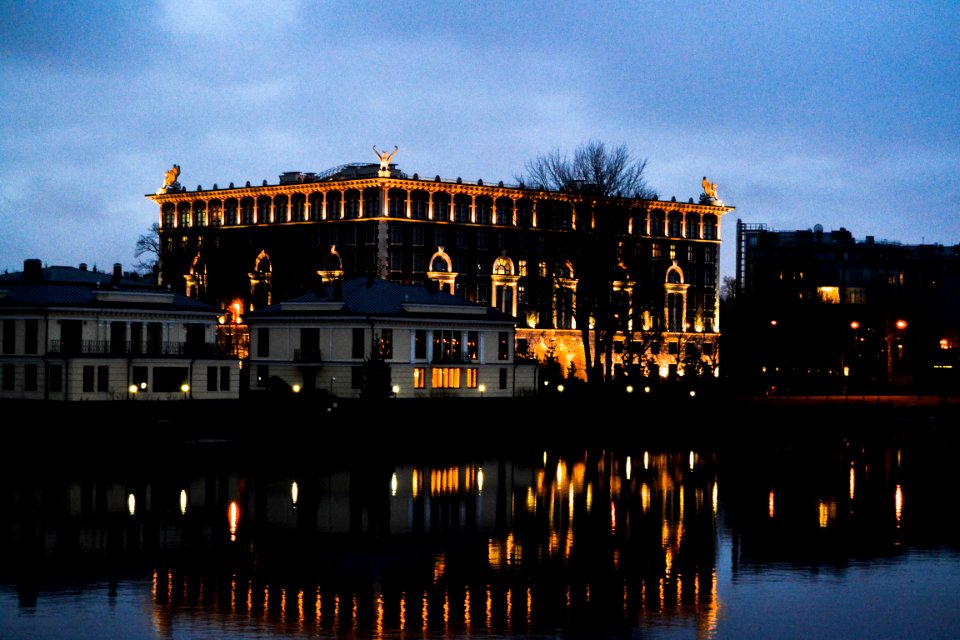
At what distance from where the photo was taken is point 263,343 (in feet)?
308

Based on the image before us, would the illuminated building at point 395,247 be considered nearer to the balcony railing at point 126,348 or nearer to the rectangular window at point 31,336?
the balcony railing at point 126,348

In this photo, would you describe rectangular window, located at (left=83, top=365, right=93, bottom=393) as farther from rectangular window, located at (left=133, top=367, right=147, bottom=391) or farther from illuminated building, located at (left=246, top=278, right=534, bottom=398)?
illuminated building, located at (left=246, top=278, right=534, bottom=398)

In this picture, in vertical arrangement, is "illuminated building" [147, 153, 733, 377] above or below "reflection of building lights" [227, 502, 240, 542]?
A: above

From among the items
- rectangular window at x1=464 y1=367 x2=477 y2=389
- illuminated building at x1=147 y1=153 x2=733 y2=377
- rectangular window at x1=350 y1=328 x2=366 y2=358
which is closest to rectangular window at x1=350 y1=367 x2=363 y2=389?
rectangular window at x1=350 y1=328 x2=366 y2=358

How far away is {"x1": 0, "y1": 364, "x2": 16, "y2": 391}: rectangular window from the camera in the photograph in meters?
78.5

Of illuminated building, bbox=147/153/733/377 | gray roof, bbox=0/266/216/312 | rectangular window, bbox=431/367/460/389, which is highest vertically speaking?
illuminated building, bbox=147/153/733/377

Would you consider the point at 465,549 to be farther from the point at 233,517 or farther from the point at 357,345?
the point at 357,345

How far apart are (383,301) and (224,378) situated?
50.0 ft

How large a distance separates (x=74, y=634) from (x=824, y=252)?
164 metres

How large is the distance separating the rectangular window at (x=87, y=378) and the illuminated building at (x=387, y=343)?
Result: 12465 mm

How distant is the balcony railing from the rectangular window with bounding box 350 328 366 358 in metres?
9.56

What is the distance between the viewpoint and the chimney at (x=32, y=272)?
82.9 metres

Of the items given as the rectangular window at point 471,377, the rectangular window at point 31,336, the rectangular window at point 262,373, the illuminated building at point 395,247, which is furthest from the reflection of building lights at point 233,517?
the illuminated building at point 395,247

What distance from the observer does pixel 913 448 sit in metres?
85.5
